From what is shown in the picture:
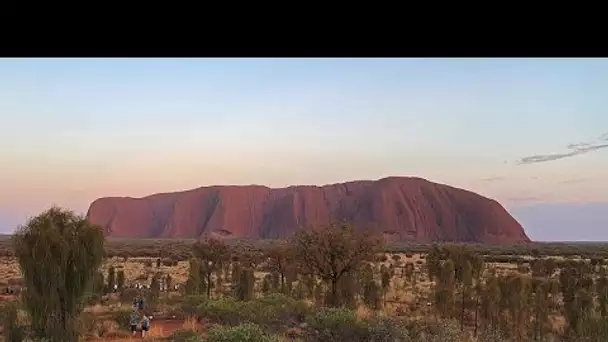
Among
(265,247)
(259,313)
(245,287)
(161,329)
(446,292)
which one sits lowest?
(161,329)

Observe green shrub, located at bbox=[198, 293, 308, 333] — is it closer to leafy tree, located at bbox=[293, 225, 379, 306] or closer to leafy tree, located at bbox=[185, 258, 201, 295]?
leafy tree, located at bbox=[293, 225, 379, 306]

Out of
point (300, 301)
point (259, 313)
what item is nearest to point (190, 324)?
point (259, 313)

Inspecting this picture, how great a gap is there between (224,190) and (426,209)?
28569mm

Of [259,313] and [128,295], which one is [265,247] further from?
[259,313]

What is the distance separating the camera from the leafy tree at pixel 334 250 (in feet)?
54.8

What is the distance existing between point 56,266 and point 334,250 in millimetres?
7598

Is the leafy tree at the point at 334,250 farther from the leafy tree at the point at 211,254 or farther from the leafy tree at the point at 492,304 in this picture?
the leafy tree at the point at 211,254

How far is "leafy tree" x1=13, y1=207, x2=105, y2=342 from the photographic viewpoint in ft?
36.4

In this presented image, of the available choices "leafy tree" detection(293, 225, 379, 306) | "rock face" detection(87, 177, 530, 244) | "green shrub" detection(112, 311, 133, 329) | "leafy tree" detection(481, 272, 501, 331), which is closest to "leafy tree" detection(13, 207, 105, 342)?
"green shrub" detection(112, 311, 133, 329)

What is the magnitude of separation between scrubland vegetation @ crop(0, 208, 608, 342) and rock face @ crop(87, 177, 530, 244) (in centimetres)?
5443

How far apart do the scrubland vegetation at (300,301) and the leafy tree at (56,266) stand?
0.02 m

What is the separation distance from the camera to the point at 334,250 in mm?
16750
